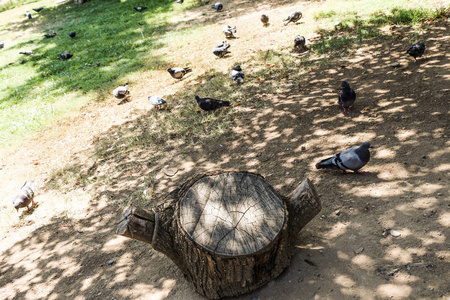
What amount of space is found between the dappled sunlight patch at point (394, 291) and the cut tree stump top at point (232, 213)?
48.1 inches

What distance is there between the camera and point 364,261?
11.6 feet

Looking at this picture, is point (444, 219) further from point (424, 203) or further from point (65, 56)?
point (65, 56)

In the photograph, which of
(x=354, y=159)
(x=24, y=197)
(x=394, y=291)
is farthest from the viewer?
(x=24, y=197)

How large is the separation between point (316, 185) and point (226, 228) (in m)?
2.38

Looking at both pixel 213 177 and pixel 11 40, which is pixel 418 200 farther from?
pixel 11 40

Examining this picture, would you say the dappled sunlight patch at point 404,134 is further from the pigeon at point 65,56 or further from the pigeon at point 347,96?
the pigeon at point 65,56

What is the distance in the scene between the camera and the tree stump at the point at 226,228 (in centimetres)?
317

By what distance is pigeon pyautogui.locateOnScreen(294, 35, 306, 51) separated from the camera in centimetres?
953

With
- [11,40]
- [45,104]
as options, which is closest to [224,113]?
[45,104]

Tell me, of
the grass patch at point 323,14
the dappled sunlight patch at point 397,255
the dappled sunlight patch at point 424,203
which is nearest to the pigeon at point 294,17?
the grass patch at point 323,14

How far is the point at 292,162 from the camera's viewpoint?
5742mm

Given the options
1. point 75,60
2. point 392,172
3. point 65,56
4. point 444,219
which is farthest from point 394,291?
point 65,56

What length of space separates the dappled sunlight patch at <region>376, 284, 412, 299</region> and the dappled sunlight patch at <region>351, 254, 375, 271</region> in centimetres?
27

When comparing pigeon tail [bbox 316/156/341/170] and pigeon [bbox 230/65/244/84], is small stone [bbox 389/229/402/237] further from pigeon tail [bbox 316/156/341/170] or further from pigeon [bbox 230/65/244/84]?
pigeon [bbox 230/65/244/84]
